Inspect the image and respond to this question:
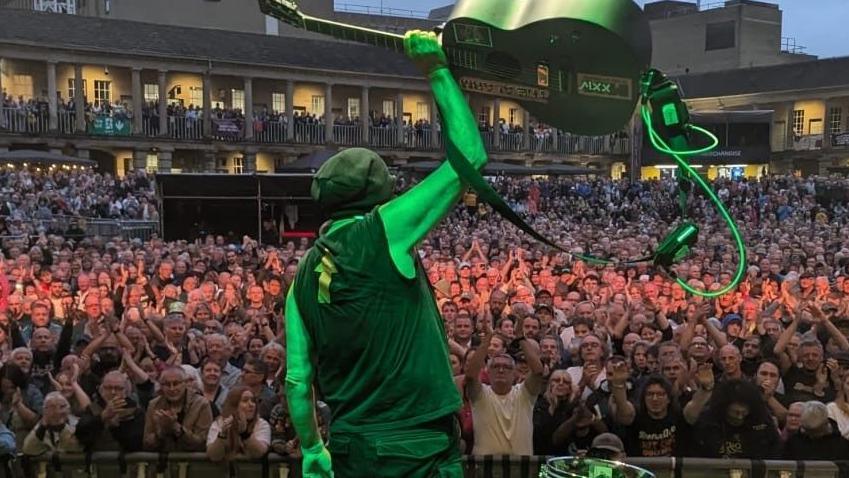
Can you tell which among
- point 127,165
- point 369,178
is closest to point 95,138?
point 127,165

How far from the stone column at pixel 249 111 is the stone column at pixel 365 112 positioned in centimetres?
530

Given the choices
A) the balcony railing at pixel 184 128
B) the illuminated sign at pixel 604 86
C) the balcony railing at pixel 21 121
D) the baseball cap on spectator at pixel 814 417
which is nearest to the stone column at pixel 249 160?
the balcony railing at pixel 184 128

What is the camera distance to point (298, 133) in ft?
133

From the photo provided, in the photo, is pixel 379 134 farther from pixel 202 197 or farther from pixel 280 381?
pixel 280 381

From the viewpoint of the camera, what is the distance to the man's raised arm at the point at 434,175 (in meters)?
2.42

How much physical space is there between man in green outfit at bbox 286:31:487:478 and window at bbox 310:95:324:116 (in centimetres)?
4256

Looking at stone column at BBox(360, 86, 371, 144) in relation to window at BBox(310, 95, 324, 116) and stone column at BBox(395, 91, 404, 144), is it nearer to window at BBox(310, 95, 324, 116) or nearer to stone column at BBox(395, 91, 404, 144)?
stone column at BBox(395, 91, 404, 144)

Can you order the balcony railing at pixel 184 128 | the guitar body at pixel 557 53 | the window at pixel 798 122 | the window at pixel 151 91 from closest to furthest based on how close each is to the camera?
the guitar body at pixel 557 53, the balcony railing at pixel 184 128, the window at pixel 151 91, the window at pixel 798 122

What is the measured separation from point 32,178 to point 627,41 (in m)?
24.7

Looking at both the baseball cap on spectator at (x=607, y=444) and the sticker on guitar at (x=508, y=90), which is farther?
the baseball cap on spectator at (x=607, y=444)

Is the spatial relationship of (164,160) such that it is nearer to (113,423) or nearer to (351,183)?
(113,423)

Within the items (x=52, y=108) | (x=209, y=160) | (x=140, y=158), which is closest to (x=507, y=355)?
(x=52, y=108)

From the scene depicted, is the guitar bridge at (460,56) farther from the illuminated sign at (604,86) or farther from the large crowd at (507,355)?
the large crowd at (507,355)

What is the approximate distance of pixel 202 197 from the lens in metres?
18.5
